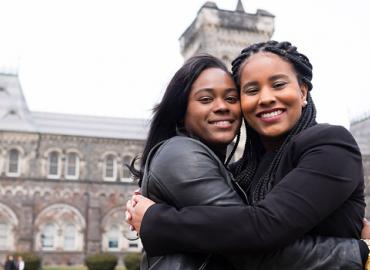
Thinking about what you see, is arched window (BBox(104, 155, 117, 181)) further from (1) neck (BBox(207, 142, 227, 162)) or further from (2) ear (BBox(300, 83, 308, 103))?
(2) ear (BBox(300, 83, 308, 103))

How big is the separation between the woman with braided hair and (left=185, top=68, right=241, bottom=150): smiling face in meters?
0.21

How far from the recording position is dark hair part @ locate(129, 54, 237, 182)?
8.57ft

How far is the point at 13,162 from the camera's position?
3322 cm

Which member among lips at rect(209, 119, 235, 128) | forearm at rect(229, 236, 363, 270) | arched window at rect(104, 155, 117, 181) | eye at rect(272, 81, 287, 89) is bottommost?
arched window at rect(104, 155, 117, 181)

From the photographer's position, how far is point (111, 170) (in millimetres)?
35469

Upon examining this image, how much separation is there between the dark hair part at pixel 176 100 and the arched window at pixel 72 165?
32.5 m

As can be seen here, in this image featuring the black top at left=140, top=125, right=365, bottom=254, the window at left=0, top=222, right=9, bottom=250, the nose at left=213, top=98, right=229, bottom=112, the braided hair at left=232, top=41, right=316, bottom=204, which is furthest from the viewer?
the window at left=0, top=222, right=9, bottom=250

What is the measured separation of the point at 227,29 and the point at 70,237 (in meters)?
17.0

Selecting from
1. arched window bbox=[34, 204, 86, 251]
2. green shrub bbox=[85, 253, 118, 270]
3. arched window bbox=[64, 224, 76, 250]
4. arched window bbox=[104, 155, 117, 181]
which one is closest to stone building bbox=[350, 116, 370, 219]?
arched window bbox=[104, 155, 117, 181]

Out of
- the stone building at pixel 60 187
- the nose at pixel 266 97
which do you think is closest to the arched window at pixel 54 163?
the stone building at pixel 60 187

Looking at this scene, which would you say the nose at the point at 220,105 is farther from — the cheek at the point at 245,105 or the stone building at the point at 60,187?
the stone building at the point at 60,187

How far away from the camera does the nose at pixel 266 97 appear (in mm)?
2369

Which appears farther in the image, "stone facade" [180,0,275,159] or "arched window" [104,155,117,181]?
"arched window" [104,155,117,181]

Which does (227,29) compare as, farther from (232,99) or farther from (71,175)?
(232,99)
